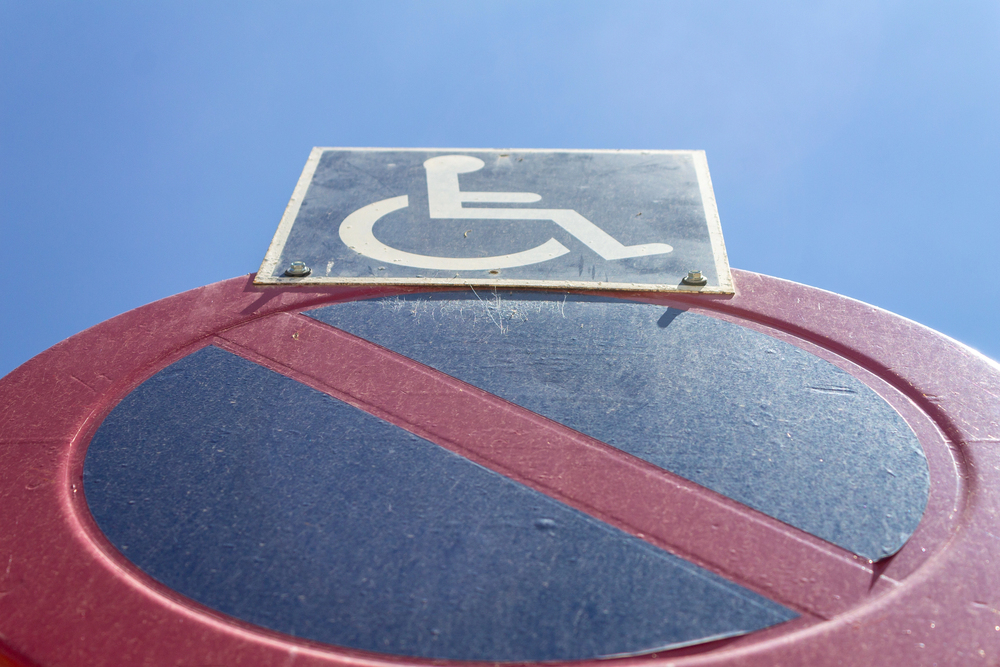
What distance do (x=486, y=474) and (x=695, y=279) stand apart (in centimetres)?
156

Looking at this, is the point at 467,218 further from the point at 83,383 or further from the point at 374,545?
the point at 374,545

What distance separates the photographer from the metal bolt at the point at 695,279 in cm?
329

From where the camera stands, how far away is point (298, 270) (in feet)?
11.0

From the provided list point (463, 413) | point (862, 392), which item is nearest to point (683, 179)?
point (862, 392)

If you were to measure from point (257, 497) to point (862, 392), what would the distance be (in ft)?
7.48

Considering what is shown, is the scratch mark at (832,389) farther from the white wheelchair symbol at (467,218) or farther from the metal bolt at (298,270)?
the metal bolt at (298,270)

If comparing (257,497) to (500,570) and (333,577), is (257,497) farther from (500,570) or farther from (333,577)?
(500,570)

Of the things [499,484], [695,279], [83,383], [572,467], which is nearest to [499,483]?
[499,484]

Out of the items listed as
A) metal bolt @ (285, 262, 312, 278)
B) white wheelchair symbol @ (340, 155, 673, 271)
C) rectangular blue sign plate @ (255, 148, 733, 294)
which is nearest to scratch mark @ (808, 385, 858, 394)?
rectangular blue sign plate @ (255, 148, 733, 294)

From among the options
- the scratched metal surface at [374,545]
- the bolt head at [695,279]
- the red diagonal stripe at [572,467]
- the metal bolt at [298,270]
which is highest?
the bolt head at [695,279]

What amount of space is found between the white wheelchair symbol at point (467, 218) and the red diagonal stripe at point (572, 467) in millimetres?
644

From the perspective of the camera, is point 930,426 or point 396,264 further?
point 396,264

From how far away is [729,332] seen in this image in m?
3.05

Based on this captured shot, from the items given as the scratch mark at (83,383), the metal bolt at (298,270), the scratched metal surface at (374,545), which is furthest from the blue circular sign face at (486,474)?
the metal bolt at (298,270)
